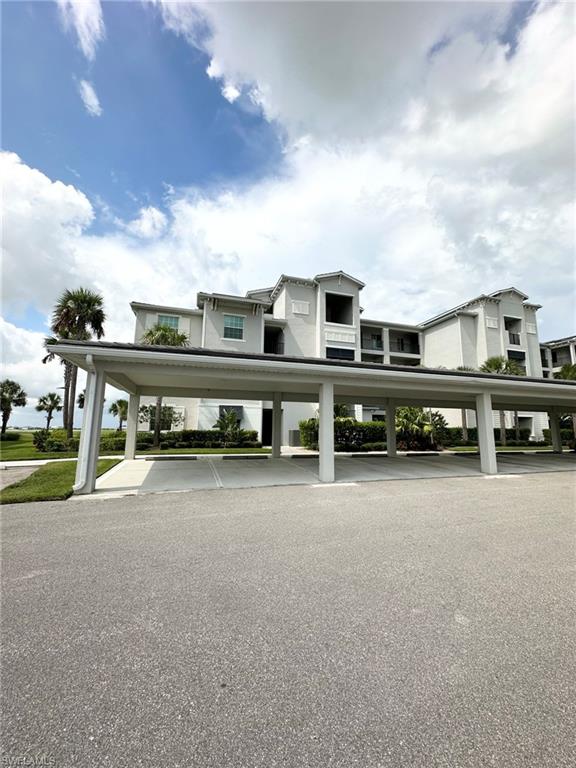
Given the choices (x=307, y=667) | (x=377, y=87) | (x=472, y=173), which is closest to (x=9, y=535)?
(x=307, y=667)

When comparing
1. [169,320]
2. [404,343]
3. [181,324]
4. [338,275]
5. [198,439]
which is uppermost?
[338,275]

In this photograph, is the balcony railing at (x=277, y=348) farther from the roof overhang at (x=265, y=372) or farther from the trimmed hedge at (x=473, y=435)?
the roof overhang at (x=265, y=372)

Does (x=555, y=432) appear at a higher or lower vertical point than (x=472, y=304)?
lower

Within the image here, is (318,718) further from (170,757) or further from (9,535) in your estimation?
(9,535)

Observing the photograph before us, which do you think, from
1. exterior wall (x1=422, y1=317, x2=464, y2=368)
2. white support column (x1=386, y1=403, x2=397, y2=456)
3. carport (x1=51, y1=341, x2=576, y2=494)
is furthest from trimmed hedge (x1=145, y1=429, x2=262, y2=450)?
exterior wall (x1=422, y1=317, x2=464, y2=368)

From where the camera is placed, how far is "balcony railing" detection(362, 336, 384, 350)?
3269 centimetres

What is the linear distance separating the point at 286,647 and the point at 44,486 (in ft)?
27.4

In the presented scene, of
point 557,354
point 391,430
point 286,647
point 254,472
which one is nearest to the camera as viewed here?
point 286,647

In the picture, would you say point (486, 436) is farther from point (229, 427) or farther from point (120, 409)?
point (120, 409)

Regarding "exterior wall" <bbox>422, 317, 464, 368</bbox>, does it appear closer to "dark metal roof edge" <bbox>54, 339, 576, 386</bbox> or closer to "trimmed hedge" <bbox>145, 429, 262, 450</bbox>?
"trimmed hedge" <bbox>145, 429, 262, 450</bbox>

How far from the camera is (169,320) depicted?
24.5 meters

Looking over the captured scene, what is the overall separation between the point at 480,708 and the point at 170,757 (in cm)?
177

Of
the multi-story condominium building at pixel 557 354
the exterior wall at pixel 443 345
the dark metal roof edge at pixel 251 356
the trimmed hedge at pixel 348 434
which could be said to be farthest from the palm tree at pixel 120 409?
the multi-story condominium building at pixel 557 354

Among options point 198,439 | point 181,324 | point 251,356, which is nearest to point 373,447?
point 198,439
